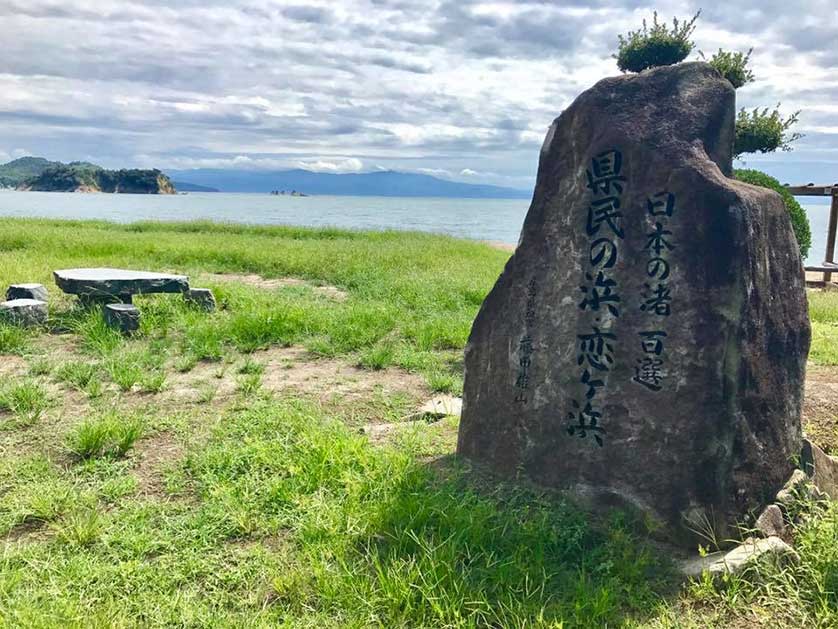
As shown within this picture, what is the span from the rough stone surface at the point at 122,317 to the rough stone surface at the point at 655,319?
13.7 ft

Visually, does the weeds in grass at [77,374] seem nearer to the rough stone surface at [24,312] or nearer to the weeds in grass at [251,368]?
the weeds in grass at [251,368]

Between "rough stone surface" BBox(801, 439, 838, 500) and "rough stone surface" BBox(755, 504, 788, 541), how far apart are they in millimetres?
377

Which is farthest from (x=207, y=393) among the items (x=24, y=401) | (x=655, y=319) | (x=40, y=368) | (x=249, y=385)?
(x=655, y=319)

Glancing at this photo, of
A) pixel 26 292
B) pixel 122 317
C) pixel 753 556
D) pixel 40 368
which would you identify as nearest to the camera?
pixel 753 556

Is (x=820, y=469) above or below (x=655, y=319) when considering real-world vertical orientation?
below

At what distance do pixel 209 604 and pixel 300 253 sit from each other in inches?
394

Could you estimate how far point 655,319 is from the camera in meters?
2.99

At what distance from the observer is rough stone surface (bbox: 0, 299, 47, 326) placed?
615 centimetres

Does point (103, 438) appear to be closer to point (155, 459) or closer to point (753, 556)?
point (155, 459)

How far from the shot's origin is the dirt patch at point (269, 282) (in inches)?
354

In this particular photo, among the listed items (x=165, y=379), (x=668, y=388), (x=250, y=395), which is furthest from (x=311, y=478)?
(x=165, y=379)

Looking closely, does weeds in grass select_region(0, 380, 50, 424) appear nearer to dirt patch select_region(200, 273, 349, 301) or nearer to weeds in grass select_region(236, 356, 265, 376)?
weeds in grass select_region(236, 356, 265, 376)

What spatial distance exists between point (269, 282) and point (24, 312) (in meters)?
4.01

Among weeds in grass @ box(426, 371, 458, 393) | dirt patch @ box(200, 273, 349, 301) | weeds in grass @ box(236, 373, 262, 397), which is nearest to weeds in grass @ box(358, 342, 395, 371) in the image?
weeds in grass @ box(426, 371, 458, 393)
